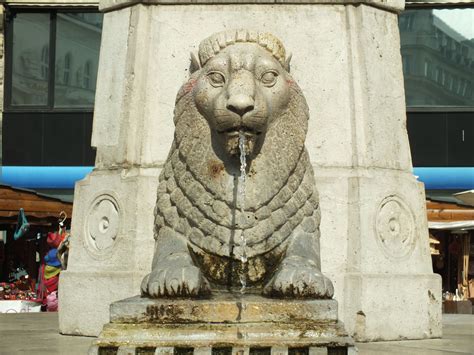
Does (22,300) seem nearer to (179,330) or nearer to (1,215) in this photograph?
(1,215)

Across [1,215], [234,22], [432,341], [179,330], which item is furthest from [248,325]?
[1,215]

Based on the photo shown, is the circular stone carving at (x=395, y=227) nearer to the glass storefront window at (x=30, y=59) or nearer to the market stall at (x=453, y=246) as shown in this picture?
the market stall at (x=453, y=246)

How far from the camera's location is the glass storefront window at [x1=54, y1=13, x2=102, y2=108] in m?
24.0

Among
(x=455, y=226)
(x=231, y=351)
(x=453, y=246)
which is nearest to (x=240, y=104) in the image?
(x=231, y=351)

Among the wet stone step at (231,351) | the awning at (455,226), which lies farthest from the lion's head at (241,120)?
the awning at (455,226)

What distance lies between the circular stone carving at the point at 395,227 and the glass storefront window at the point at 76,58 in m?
15.6

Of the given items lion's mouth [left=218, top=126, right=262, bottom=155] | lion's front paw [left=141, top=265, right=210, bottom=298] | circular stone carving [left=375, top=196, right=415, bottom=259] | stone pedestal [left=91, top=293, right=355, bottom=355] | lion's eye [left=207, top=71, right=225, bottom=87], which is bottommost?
stone pedestal [left=91, top=293, right=355, bottom=355]

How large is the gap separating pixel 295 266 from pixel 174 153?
3.62ft

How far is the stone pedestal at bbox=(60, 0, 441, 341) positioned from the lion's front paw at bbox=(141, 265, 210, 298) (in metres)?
1.80

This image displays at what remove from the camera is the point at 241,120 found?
704 centimetres

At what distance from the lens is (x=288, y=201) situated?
7.35 m

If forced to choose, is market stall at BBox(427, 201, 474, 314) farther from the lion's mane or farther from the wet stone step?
the wet stone step

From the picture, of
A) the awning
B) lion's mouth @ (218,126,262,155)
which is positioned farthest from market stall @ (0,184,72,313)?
lion's mouth @ (218,126,262,155)

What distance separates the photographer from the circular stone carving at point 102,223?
29.3 feet
